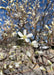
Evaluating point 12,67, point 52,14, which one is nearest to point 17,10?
point 52,14

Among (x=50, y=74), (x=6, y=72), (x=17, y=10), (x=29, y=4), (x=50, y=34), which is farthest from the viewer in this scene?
(x=29, y=4)

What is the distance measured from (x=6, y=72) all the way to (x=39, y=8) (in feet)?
9.28

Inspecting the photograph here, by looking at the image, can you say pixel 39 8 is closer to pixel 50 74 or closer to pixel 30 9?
pixel 30 9

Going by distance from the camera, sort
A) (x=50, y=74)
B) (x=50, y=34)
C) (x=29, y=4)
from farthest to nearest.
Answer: (x=29, y=4)
(x=50, y=74)
(x=50, y=34)

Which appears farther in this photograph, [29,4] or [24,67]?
[29,4]

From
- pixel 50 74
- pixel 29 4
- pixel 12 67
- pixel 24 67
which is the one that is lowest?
pixel 50 74

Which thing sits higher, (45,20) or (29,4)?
(29,4)

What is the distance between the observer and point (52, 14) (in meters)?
2.99

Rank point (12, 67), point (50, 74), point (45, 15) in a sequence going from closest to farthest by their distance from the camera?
point (12, 67) < point (50, 74) < point (45, 15)

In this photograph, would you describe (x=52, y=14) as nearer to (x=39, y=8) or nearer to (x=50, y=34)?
(x=39, y=8)

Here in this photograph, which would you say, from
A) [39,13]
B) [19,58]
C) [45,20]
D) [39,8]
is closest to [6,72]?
[19,58]

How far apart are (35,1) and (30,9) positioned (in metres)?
0.52

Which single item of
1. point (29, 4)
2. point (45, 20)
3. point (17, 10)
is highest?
point (29, 4)

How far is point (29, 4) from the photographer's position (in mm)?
3500
